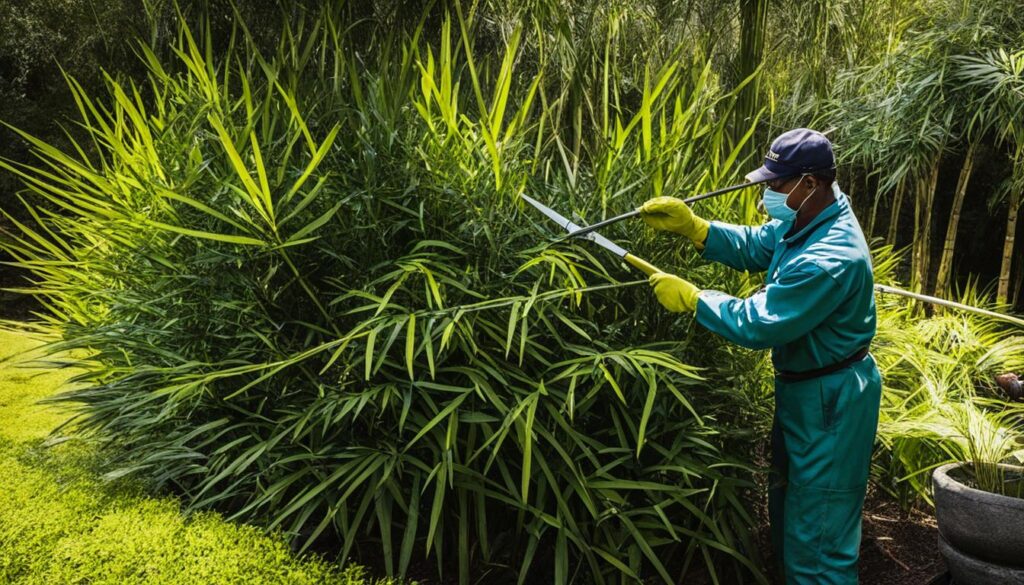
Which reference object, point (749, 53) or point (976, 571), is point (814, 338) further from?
point (749, 53)

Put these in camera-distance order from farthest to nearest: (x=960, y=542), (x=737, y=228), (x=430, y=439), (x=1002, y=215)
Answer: (x=1002, y=215) → (x=737, y=228) → (x=430, y=439) → (x=960, y=542)

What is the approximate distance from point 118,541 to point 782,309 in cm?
160

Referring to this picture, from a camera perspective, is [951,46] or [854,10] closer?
[951,46]

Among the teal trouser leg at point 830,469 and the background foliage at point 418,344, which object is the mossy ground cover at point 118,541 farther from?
the teal trouser leg at point 830,469

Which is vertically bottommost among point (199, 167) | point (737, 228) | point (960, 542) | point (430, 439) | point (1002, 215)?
point (1002, 215)

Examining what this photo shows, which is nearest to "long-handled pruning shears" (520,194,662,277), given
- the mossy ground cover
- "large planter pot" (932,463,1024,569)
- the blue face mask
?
the blue face mask

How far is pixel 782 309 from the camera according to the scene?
5.46 feet

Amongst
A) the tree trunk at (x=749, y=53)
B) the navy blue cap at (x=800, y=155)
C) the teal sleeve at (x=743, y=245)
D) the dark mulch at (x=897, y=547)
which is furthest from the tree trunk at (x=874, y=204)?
the navy blue cap at (x=800, y=155)

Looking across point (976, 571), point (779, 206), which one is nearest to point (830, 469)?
point (976, 571)

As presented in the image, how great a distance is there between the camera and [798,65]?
5.13 meters

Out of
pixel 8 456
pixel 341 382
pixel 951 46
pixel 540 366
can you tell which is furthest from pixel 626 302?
pixel 951 46

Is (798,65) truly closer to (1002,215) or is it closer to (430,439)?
(1002,215)

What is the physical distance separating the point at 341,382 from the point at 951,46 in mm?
3858

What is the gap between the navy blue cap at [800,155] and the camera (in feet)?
5.82
